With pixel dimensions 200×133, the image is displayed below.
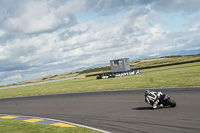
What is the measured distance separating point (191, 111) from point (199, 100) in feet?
8.08

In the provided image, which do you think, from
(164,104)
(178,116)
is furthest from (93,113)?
(178,116)

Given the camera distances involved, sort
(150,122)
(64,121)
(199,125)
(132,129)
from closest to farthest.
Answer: (199,125) → (132,129) → (150,122) → (64,121)

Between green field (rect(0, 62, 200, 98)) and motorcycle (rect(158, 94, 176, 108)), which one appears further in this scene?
green field (rect(0, 62, 200, 98))

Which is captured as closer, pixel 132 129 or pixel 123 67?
pixel 132 129

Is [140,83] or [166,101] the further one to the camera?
[140,83]

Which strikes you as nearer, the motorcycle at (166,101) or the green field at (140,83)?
the motorcycle at (166,101)

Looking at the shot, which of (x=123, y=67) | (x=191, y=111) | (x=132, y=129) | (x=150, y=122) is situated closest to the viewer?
(x=132, y=129)

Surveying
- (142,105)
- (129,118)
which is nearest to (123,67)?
(142,105)

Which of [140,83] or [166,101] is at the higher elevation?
[140,83]

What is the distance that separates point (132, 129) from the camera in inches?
347

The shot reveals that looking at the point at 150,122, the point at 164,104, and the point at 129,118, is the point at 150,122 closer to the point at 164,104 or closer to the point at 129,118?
the point at 129,118

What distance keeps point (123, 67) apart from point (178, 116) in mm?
37248

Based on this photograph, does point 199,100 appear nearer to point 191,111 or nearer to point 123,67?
point 191,111

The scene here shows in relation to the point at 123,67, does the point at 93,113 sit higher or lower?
lower
